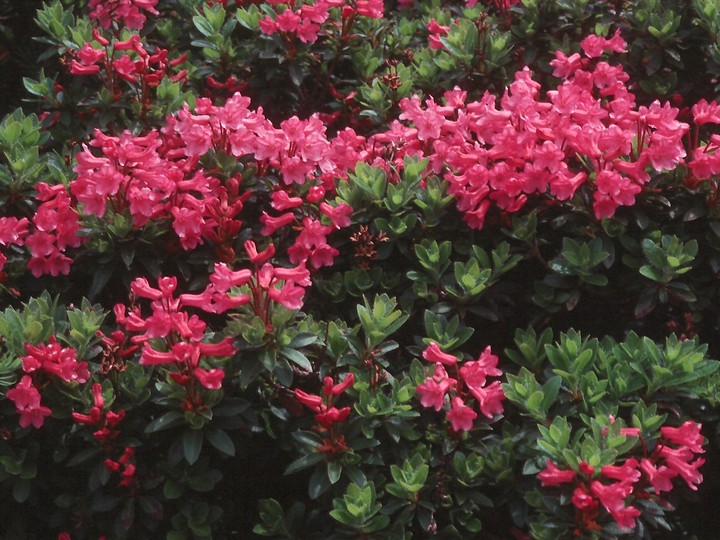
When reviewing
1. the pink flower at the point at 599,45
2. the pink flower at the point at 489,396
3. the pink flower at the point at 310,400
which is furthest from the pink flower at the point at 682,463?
the pink flower at the point at 599,45

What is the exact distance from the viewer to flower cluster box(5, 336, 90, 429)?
2719mm

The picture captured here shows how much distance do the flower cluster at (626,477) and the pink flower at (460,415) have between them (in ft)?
0.97

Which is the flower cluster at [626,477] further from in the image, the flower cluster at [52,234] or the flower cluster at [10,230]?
the flower cluster at [10,230]

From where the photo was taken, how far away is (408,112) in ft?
11.5

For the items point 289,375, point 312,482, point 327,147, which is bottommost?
point 312,482

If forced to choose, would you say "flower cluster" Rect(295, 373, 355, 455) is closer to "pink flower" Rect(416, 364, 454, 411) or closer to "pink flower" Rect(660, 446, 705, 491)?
→ "pink flower" Rect(416, 364, 454, 411)

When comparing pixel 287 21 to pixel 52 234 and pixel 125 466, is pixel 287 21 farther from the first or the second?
pixel 125 466

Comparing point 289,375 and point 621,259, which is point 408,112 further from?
point 289,375

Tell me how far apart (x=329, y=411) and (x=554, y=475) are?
24.5 inches

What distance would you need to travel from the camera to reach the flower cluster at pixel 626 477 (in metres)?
2.49

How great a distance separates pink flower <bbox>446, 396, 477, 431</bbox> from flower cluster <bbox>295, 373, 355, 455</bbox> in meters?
→ 0.29

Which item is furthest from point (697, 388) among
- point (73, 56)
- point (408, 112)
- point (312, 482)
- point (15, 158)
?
point (73, 56)

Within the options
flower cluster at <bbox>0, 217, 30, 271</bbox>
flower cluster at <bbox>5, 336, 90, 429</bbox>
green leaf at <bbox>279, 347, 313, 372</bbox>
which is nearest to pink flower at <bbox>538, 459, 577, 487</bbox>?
green leaf at <bbox>279, 347, 313, 372</bbox>

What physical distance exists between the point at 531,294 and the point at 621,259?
313 mm
